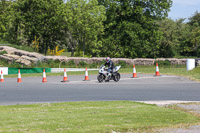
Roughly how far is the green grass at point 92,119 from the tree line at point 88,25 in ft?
145

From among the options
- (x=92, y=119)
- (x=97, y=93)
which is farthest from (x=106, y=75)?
(x=92, y=119)

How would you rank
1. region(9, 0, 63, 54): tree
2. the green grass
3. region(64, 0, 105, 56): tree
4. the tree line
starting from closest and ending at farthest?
the green grass
region(64, 0, 105, 56): tree
the tree line
region(9, 0, 63, 54): tree

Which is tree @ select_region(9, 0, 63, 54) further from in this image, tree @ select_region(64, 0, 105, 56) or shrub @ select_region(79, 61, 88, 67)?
shrub @ select_region(79, 61, 88, 67)

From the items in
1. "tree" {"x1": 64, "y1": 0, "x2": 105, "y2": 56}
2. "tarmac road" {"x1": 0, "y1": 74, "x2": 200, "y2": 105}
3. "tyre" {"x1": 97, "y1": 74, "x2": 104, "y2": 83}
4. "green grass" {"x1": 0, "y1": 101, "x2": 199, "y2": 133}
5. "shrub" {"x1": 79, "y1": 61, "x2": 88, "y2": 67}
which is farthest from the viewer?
"tree" {"x1": 64, "y1": 0, "x2": 105, "y2": 56}

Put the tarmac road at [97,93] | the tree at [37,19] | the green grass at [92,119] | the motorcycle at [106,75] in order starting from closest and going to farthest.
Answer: the green grass at [92,119] → the tarmac road at [97,93] → the motorcycle at [106,75] → the tree at [37,19]

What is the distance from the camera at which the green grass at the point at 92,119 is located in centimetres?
795

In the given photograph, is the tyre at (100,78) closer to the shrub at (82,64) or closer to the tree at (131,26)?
the shrub at (82,64)

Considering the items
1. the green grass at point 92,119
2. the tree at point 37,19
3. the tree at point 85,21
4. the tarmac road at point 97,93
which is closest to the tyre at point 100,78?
the tarmac road at point 97,93

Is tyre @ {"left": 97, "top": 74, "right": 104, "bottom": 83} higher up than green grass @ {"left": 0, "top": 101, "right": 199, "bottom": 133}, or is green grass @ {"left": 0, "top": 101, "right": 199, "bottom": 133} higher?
tyre @ {"left": 97, "top": 74, "right": 104, "bottom": 83}

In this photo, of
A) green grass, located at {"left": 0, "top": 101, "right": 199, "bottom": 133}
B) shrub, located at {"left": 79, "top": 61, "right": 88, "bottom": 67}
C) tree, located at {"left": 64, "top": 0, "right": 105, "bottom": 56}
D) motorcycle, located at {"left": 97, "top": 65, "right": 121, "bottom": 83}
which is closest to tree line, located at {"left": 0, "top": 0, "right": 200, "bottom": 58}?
tree, located at {"left": 64, "top": 0, "right": 105, "bottom": 56}

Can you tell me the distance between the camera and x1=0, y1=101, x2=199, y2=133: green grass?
26.1ft

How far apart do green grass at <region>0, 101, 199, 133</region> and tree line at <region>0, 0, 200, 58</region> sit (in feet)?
145

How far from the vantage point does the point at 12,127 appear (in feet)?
26.4

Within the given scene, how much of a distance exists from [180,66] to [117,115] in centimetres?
3411
